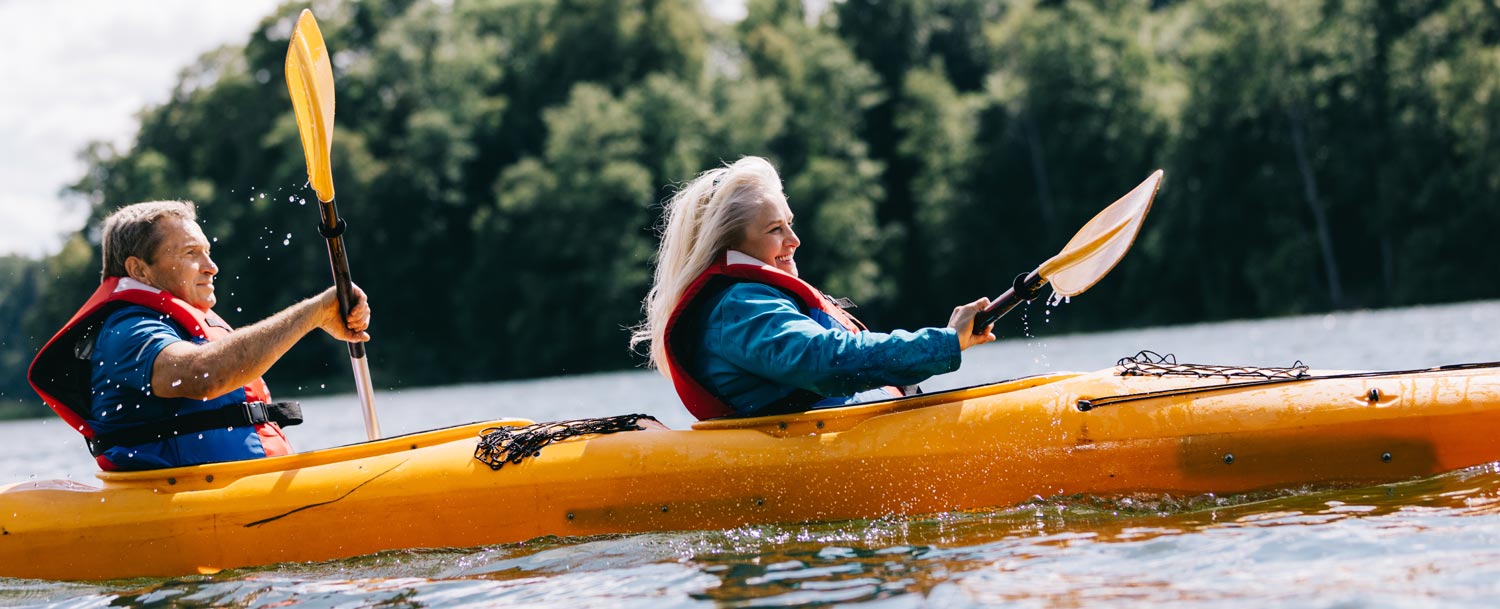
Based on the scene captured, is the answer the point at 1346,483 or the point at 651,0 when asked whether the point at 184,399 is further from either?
the point at 651,0

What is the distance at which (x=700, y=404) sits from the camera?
14.8ft

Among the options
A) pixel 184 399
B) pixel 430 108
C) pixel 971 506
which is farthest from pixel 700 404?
pixel 430 108

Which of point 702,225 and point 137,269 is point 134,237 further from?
point 702,225

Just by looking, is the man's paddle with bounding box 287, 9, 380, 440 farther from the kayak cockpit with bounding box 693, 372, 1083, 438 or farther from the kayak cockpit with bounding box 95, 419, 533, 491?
the kayak cockpit with bounding box 693, 372, 1083, 438

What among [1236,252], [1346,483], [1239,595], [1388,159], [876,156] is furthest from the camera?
[876,156]

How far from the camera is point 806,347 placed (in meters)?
3.97

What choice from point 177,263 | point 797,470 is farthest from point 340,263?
point 797,470

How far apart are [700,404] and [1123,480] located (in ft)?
4.34

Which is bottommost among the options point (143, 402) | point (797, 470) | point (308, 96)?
point (797, 470)

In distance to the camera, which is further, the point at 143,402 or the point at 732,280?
the point at 143,402

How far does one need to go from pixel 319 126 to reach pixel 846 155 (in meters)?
29.5

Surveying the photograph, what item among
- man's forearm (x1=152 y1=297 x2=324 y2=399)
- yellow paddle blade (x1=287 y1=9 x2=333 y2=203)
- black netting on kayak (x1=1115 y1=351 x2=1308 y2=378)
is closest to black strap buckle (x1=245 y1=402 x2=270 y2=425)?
man's forearm (x1=152 y1=297 x2=324 y2=399)

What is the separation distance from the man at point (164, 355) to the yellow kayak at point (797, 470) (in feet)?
0.45

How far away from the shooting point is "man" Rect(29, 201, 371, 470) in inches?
166
